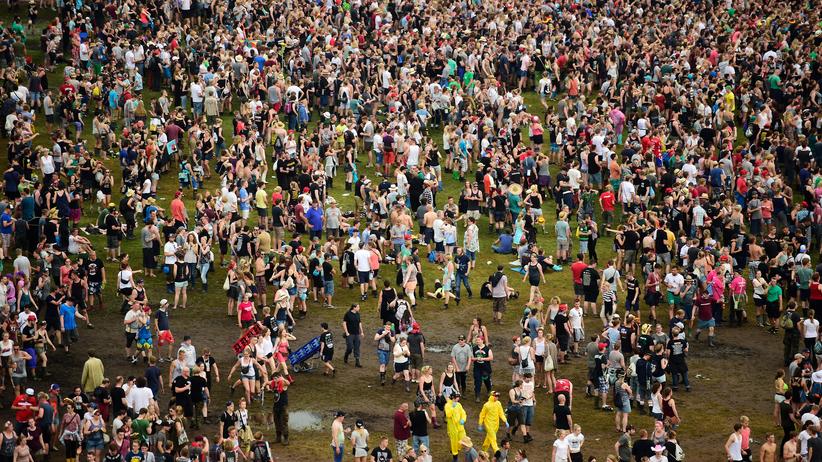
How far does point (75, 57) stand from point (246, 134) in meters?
9.04

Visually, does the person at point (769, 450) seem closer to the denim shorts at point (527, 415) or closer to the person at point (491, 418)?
the denim shorts at point (527, 415)

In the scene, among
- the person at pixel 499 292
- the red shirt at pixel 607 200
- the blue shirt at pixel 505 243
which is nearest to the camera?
the person at pixel 499 292

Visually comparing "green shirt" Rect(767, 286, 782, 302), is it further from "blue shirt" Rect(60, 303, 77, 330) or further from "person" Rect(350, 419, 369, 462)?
A: "blue shirt" Rect(60, 303, 77, 330)

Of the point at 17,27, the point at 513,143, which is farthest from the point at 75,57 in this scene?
the point at 513,143

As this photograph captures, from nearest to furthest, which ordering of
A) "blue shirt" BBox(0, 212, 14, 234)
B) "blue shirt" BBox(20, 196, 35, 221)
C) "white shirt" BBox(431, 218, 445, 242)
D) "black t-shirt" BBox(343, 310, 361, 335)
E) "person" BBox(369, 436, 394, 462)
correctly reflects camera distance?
"person" BBox(369, 436, 394, 462), "black t-shirt" BBox(343, 310, 361, 335), "blue shirt" BBox(0, 212, 14, 234), "blue shirt" BBox(20, 196, 35, 221), "white shirt" BBox(431, 218, 445, 242)

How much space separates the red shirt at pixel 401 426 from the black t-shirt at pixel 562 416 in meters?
2.87

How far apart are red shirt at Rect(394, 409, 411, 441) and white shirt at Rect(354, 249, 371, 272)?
7.87 metres

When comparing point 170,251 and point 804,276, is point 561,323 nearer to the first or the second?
point 804,276

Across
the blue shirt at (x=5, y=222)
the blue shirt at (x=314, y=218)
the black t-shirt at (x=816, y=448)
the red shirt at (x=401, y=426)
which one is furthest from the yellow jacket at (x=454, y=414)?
the blue shirt at (x=5, y=222)

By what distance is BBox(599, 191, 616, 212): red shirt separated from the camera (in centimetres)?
3595

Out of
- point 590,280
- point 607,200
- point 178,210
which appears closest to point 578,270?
point 590,280

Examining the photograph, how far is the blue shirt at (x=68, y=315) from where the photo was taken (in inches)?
1126

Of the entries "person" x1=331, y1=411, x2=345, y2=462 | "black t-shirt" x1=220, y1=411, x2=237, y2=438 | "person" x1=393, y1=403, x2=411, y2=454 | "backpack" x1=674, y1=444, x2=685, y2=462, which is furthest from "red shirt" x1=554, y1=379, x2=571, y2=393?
"black t-shirt" x1=220, y1=411, x2=237, y2=438

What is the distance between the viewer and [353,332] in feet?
92.8
